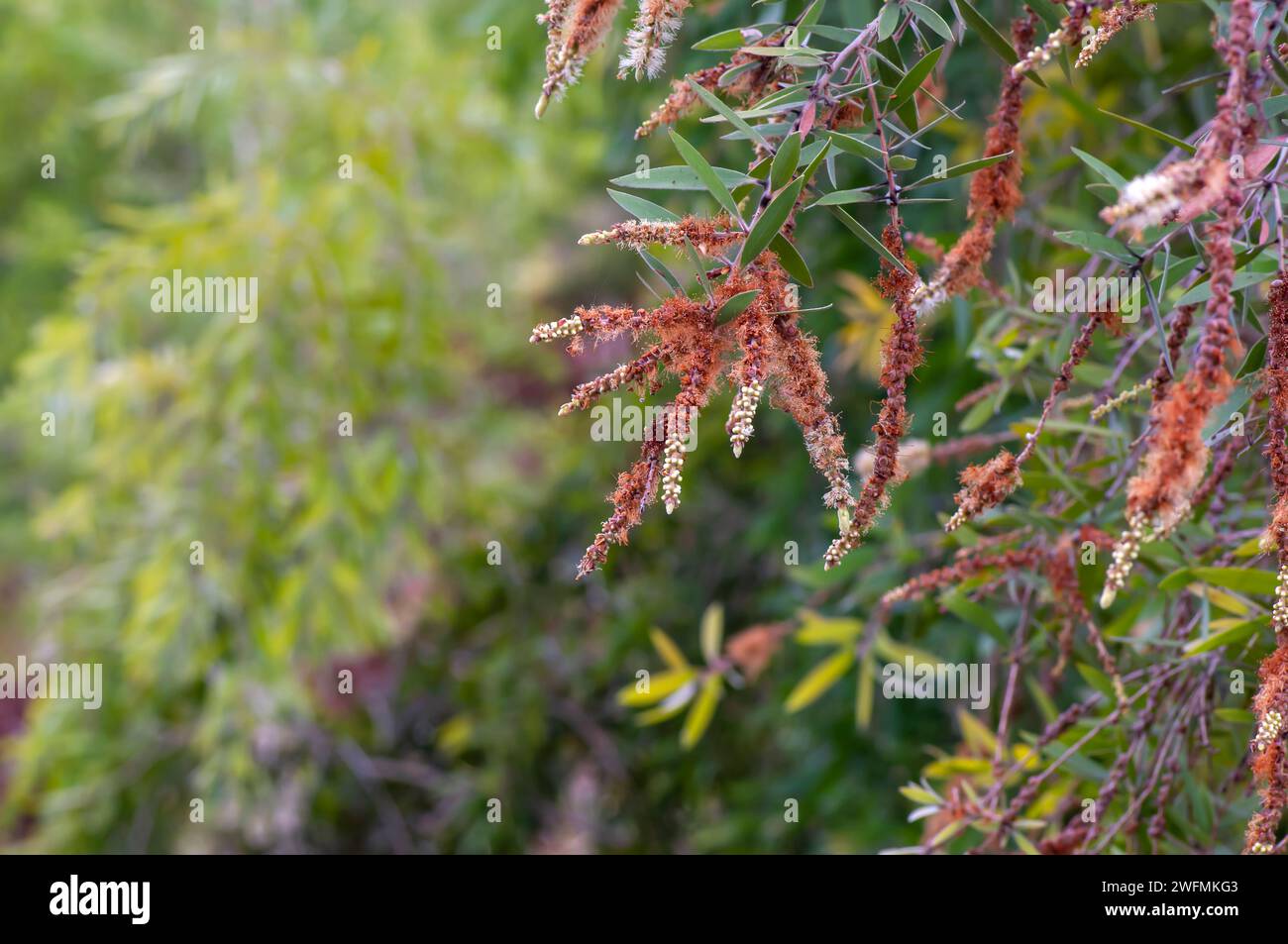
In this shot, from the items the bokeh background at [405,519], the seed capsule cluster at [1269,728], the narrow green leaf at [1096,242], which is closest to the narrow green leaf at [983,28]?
the narrow green leaf at [1096,242]

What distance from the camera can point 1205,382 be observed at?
0.64 m

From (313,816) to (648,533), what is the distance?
4.09 ft

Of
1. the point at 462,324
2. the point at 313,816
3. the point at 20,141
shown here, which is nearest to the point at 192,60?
the point at 462,324

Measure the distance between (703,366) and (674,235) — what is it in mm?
94

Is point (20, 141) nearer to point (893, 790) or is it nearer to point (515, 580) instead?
point (515, 580)

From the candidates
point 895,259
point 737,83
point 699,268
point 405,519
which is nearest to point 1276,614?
point 895,259

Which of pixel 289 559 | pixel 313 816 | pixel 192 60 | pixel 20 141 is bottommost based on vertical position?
pixel 313 816

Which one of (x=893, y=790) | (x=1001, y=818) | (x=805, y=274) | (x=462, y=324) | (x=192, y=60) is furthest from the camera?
(x=462, y=324)

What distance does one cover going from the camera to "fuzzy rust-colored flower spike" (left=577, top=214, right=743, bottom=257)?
765mm

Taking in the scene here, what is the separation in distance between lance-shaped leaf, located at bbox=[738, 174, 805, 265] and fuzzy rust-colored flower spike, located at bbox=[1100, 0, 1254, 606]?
0.78 ft

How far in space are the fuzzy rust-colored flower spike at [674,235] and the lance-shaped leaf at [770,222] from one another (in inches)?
1.2

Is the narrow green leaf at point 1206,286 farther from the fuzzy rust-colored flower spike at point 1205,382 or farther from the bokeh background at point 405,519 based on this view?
the bokeh background at point 405,519

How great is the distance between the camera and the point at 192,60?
9.77 feet
